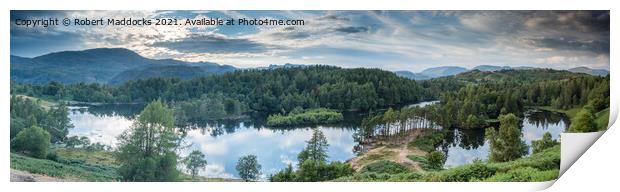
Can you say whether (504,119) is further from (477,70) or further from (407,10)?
(407,10)

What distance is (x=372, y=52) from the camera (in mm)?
11016

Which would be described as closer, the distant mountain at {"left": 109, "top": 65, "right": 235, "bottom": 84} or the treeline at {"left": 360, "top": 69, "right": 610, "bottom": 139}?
the distant mountain at {"left": 109, "top": 65, "right": 235, "bottom": 84}

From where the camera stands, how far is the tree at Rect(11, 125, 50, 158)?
1078 cm

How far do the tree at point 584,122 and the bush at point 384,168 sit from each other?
96.2 inches

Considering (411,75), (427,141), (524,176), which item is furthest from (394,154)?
(524,176)

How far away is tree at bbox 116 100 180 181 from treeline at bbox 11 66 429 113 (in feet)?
0.82

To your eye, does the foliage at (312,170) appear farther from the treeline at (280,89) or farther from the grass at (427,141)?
the grass at (427,141)

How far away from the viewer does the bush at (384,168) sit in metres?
11.0

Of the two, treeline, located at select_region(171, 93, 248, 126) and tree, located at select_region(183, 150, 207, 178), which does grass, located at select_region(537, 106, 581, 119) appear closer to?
treeline, located at select_region(171, 93, 248, 126)

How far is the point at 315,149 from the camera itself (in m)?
11.0

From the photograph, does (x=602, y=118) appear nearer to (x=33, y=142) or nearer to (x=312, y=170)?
(x=312, y=170)

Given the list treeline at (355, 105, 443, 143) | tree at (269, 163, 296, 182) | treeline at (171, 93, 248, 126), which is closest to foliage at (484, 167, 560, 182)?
treeline at (355, 105, 443, 143)

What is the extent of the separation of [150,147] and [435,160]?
392cm
